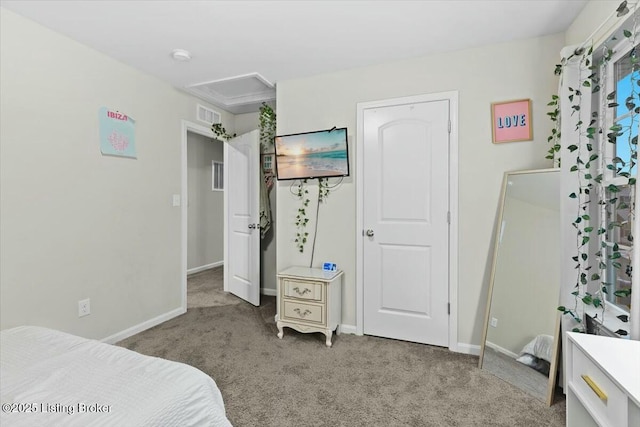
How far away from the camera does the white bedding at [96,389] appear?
2.92 feet

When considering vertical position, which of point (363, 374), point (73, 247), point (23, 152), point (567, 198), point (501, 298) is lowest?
point (363, 374)

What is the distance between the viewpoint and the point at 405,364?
2.29 m

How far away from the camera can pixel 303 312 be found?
2.68 m

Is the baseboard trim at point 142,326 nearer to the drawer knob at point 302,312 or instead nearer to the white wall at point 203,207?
the drawer knob at point 302,312

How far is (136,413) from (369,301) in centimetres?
213

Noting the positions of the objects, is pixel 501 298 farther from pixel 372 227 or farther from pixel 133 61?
pixel 133 61

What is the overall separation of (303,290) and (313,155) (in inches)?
48.0

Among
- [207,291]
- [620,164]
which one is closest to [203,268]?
[207,291]

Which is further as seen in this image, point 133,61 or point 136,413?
point 133,61

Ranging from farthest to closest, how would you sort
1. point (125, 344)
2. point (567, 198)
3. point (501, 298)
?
point (125, 344)
point (501, 298)
point (567, 198)

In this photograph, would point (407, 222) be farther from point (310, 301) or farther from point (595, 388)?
point (595, 388)

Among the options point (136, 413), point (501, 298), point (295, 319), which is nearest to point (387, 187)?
point (501, 298)

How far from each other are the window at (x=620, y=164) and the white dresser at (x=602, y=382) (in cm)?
40

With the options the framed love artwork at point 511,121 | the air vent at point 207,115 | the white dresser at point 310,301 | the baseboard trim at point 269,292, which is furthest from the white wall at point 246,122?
the framed love artwork at point 511,121
